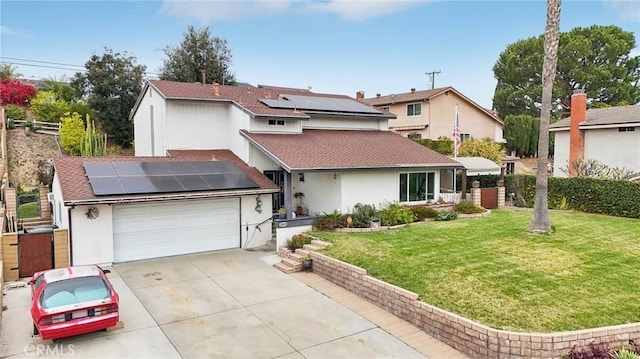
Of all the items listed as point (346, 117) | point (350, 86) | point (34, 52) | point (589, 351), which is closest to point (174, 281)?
point (589, 351)

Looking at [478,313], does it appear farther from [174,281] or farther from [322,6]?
[322,6]

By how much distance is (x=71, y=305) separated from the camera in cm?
850

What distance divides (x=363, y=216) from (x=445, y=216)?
14.7ft

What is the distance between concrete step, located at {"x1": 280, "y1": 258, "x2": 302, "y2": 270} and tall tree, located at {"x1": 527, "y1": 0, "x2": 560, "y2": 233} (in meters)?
8.66

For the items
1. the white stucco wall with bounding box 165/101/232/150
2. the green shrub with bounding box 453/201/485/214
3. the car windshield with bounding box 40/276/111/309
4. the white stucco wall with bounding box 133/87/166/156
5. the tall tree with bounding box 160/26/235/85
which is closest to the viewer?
the car windshield with bounding box 40/276/111/309

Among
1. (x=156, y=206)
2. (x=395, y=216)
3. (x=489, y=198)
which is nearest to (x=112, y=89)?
(x=156, y=206)

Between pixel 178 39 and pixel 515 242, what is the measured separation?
38.5 meters

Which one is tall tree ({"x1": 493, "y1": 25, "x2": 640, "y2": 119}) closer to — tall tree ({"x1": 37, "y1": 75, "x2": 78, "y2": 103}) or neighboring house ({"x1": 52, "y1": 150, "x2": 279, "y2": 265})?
neighboring house ({"x1": 52, "y1": 150, "x2": 279, "y2": 265})

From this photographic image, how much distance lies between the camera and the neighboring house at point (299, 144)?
1845 cm

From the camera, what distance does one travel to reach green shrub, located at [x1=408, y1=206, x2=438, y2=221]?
62.5 feet

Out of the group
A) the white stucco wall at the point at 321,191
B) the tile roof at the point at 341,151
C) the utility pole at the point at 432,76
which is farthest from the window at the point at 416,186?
the utility pole at the point at 432,76

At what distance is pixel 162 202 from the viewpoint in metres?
15.8

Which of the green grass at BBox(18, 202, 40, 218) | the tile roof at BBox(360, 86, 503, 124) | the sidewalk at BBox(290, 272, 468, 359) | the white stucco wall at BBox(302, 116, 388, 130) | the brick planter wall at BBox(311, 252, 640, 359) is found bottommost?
the sidewalk at BBox(290, 272, 468, 359)

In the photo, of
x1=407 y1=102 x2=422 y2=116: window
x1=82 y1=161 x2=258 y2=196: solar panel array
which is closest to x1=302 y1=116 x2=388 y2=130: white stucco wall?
x1=82 y1=161 x2=258 y2=196: solar panel array
